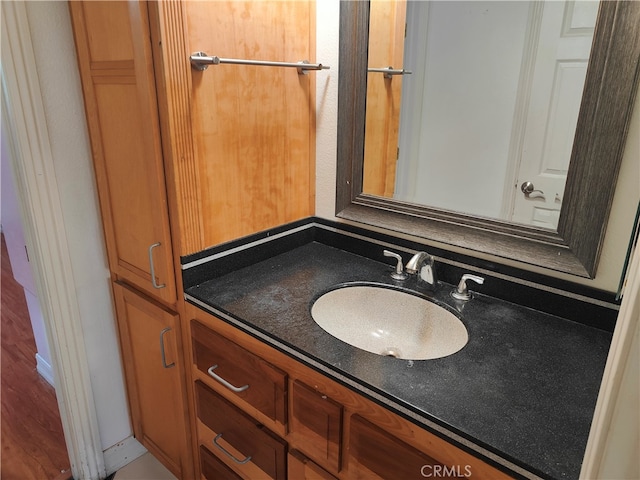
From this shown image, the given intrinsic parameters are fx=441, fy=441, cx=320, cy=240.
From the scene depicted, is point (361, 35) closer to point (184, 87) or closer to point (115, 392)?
point (184, 87)

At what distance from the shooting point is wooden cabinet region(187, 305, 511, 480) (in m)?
0.78

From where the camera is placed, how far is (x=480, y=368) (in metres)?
0.88

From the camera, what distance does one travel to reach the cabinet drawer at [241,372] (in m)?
1.03

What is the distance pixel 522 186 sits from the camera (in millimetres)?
1085

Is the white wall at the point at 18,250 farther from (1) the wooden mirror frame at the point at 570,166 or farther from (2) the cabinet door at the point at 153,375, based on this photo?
(1) the wooden mirror frame at the point at 570,166

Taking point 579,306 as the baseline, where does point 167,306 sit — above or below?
below

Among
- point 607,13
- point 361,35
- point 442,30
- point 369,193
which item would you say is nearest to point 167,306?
point 369,193

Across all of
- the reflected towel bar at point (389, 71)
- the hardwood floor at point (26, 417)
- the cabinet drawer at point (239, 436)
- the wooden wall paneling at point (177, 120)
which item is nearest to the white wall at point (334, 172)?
the reflected towel bar at point (389, 71)

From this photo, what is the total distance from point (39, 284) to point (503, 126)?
1407mm

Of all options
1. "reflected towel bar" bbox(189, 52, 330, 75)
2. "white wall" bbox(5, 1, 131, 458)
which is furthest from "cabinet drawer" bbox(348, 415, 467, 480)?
"white wall" bbox(5, 1, 131, 458)

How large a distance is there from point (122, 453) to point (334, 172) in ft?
4.28

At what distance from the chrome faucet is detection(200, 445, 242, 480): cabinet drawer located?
0.75 metres

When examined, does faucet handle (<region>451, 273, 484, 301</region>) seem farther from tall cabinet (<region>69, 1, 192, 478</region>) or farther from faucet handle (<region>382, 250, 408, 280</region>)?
tall cabinet (<region>69, 1, 192, 478</region>)

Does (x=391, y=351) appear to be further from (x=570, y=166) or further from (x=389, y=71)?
(x=389, y=71)
